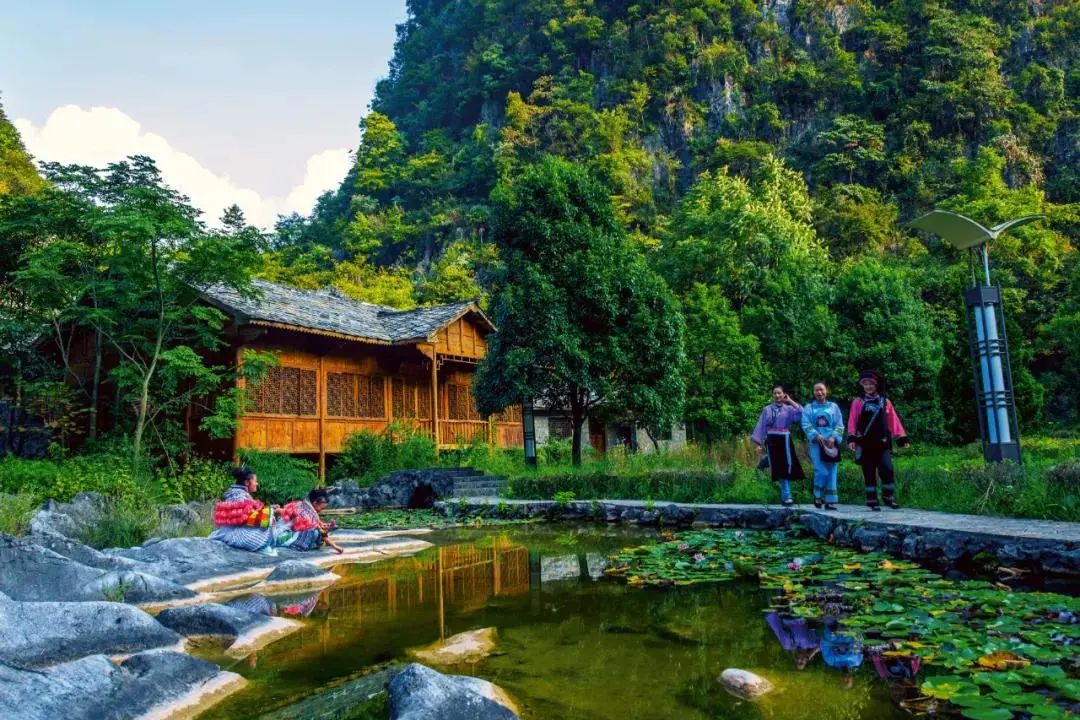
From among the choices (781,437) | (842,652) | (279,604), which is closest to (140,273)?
(279,604)

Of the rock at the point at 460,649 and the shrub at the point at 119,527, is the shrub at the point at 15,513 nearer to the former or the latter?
the shrub at the point at 119,527

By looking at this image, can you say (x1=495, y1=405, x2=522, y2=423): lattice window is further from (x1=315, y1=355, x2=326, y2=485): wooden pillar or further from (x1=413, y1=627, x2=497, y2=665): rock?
(x1=413, y1=627, x2=497, y2=665): rock

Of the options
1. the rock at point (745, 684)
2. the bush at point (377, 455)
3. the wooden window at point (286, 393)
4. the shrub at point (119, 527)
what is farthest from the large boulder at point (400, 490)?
the rock at point (745, 684)

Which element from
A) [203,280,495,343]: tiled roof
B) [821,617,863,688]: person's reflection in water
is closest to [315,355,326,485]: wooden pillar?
[203,280,495,343]: tiled roof

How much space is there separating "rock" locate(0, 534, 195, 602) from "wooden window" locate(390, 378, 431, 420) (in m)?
14.1

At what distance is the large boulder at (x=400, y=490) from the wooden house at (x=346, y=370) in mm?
2102

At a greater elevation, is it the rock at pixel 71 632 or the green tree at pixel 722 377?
the green tree at pixel 722 377

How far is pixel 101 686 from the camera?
3.32 metres

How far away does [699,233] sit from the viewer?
2816cm

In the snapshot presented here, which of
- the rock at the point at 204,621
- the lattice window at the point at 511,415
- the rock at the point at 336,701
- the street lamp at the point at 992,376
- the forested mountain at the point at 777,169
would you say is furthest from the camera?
the lattice window at the point at 511,415

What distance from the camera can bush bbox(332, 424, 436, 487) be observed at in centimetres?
1769

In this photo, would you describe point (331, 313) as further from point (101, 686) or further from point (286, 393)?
point (101, 686)

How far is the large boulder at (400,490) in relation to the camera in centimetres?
1551

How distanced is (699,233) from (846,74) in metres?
25.6
